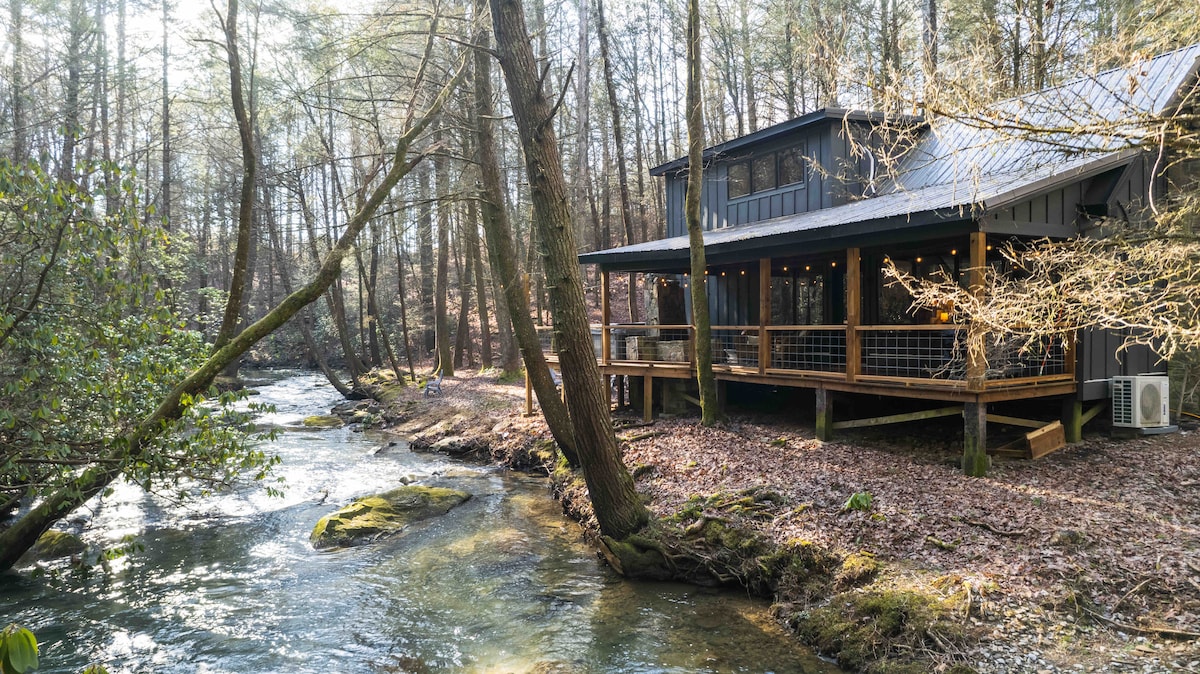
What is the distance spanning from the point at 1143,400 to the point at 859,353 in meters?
3.94

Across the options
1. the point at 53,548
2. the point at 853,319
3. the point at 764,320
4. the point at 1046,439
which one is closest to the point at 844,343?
the point at 764,320

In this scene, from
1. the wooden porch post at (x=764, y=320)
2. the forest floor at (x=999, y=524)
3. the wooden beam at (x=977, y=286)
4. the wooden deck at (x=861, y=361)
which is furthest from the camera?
the wooden porch post at (x=764, y=320)

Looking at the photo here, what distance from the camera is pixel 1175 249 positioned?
504cm

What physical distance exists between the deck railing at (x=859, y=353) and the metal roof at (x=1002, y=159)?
141 centimetres

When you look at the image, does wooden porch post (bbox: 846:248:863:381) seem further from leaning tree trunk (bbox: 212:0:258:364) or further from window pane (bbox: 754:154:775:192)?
leaning tree trunk (bbox: 212:0:258:364)

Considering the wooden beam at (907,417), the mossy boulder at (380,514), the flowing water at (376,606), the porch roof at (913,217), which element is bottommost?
the flowing water at (376,606)

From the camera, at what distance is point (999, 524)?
6559mm

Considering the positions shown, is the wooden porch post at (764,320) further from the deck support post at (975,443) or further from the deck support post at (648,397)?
the deck support post at (975,443)

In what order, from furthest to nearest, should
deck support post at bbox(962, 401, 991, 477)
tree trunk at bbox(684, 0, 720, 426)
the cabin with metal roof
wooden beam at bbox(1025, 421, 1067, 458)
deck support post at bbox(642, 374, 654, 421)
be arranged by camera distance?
1. deck support post at bbox(642, 374, 654, 421)
2. tree trunk at bbox(684, 0, 720, 426)
3. wooden beam at bbox(1025, 421, 1067, 458)
4. deck support post at bbox(962, 401, 991, 477)
5. the cabin with metal roof

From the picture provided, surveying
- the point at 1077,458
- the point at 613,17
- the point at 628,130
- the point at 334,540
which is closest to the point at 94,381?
the point at 334,540

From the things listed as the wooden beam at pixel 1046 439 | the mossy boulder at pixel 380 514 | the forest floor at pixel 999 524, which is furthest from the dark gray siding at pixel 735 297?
the mossy boulder at pixel 380 514

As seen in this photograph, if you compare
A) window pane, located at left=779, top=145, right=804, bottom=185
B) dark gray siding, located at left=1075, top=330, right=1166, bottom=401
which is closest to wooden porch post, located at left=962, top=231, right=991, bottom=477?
dark gray siding, located at left=1075, top=330, right=1166, bottom=401

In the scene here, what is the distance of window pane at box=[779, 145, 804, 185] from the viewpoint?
14000 millimetres

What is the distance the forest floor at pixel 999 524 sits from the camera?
194 inches
